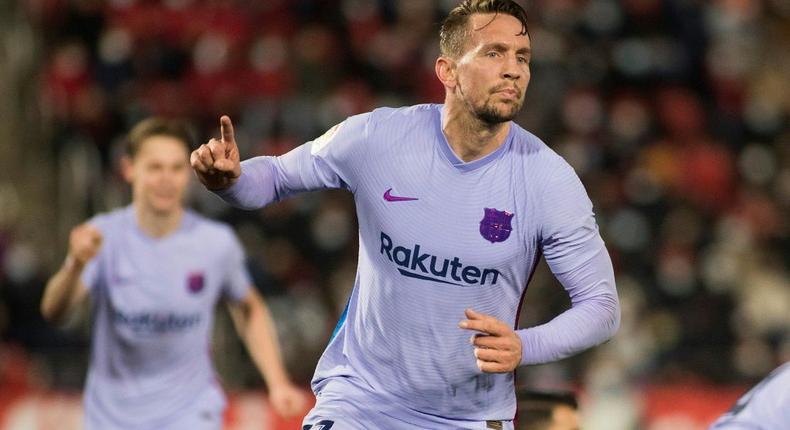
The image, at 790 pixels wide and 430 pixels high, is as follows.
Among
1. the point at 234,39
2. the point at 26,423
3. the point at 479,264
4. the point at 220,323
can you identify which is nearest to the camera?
the point at 479,264

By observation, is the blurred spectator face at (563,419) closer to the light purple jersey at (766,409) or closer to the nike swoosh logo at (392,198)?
the nike swoosh logo at (392,198)

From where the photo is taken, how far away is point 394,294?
14.7 ft

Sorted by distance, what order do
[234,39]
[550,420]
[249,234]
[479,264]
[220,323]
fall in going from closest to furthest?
[479,264] < [550,420] < [220,323] < [249,234] < [234,39]

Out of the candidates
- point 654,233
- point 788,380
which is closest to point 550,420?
point 788,380

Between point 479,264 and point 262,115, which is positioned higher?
point 262,115

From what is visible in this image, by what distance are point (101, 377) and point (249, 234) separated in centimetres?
418

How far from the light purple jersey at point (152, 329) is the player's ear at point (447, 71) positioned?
239 centimetres

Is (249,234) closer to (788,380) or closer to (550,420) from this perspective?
(550,420)

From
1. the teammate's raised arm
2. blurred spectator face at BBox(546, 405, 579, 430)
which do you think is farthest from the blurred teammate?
the teammate's raised arm

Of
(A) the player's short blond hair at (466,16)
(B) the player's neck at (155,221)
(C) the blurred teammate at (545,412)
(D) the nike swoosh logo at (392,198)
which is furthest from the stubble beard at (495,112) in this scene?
(B) the player's neck at (155,221)

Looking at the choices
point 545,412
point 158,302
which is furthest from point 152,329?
point 545,412

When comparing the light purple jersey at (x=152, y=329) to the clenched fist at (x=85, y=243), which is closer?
the clenched fist at (x=85, y=243)

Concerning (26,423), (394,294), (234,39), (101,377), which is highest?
(234,39)

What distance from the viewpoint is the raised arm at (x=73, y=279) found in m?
5.64
